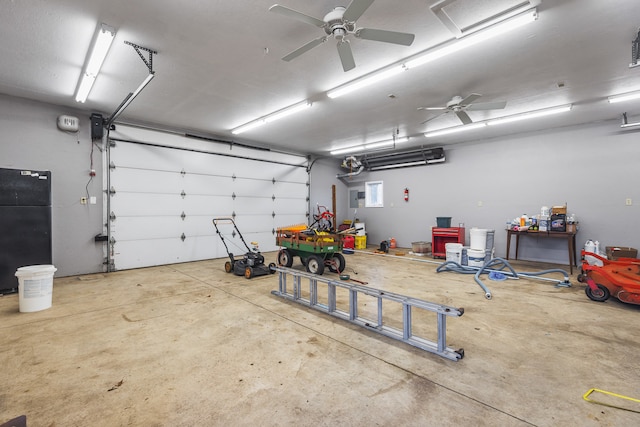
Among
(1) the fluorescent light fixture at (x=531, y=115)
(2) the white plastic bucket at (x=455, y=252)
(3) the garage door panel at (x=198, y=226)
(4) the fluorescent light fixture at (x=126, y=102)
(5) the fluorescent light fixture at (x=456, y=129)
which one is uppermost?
(5) the fluorescent light fixture at (x=456, y=129)

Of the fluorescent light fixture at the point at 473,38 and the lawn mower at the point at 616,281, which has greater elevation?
the fluorescent light fixture at the point at 473,38

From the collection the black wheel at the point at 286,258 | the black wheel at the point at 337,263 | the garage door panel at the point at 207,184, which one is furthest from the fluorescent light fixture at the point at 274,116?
the black wheel at the point at 337,263

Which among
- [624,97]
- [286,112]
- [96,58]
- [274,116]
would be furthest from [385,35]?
[624,97]

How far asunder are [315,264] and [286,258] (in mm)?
912

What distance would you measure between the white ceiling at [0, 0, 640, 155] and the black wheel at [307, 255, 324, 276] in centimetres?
291

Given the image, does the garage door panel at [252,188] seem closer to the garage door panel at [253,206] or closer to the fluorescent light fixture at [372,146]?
the garage door panel at [253,206]

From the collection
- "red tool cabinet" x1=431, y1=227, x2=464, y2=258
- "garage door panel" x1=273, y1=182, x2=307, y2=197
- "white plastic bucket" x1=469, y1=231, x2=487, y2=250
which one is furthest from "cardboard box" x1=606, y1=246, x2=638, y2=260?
"garage door panel" x1=273, y1=182, x2=307, y2=197

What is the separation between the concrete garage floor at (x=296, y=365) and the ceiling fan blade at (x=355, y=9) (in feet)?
9.79

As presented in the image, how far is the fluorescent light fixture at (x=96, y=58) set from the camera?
2.98 meters

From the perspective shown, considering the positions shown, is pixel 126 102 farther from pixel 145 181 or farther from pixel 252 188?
pixel 252 188

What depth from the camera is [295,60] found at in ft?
12.0

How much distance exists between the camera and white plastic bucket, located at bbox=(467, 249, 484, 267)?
586 centimetres

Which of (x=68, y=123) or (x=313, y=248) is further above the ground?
(x=68, y=123)

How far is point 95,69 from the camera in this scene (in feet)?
12.1
